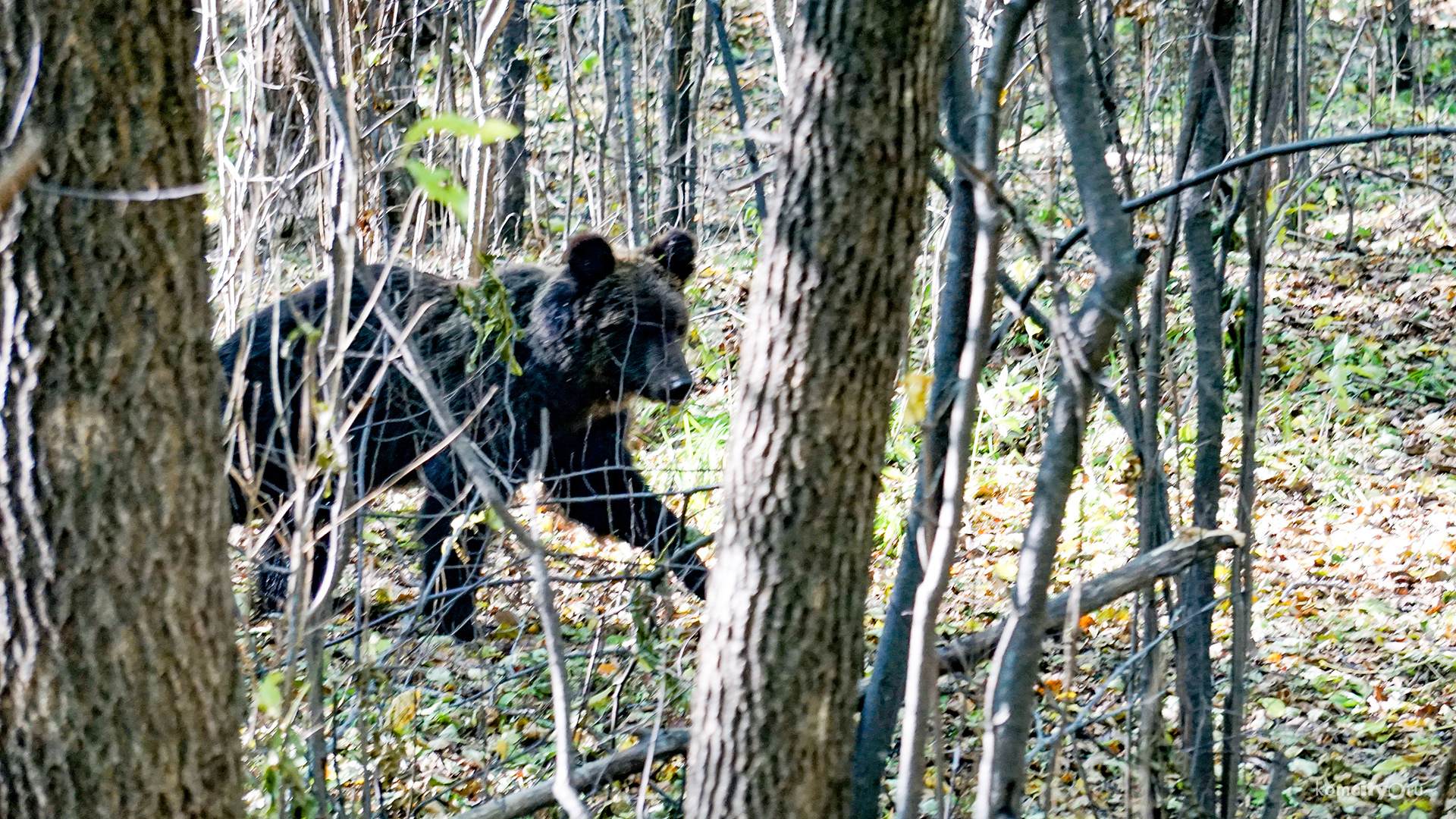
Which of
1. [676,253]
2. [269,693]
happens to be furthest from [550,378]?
[269,693]

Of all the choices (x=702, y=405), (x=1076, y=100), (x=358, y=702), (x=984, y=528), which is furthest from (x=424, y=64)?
(x=1076, y=100)

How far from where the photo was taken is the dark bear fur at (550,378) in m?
6.13

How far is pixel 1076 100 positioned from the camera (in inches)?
116

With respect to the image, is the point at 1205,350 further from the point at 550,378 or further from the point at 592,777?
the point at 550,378

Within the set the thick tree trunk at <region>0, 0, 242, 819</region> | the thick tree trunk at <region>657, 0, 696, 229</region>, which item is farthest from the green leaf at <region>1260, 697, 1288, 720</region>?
the thick tree trunk at <region>657, 0, 696, 229</region>

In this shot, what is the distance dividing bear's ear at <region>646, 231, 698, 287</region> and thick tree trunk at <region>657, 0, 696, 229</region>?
2230 mm

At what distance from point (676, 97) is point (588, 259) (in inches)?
149

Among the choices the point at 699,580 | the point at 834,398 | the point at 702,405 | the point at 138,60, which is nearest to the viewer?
the point at 138,60

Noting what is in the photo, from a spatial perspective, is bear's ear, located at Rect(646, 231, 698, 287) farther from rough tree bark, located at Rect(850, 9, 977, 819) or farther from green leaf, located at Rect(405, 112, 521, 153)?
green leaf, located at Rect(405, 112, 521, 153)

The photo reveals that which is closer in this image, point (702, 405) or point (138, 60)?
point (138, 60)

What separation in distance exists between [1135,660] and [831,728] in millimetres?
1129

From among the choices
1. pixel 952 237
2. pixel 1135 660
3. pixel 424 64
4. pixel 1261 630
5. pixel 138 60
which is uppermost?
pixel 424 64

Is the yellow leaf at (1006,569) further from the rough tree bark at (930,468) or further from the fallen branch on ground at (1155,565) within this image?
the rough tree bark at (930,468)

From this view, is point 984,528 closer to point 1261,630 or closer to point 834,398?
point 1261,630
